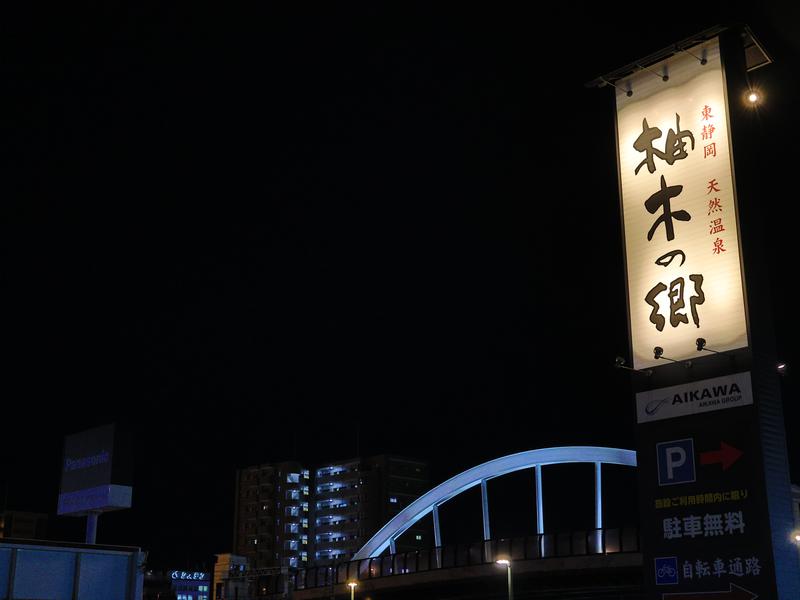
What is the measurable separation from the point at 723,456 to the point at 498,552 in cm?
3452

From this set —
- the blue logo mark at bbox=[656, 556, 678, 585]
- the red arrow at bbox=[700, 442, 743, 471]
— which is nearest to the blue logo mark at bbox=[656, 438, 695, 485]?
the red arrow at bbox=[700, 442, 743, 471]

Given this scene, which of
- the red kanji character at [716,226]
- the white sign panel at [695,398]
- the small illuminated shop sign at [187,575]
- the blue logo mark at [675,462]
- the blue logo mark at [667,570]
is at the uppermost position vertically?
the red kanji character at [716,226]

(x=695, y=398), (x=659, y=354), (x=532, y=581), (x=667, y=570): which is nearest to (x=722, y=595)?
(x=667, y=570)

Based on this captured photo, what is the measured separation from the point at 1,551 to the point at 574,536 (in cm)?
4109

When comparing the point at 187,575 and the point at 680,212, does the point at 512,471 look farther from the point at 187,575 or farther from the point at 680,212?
the point at 187,575

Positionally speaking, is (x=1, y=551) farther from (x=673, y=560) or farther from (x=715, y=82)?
(x=715, y=82)

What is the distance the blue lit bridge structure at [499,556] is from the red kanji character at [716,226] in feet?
89.7

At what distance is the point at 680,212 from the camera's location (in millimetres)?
28234

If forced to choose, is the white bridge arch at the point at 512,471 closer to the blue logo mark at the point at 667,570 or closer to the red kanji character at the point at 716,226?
the blue logo mark at the point at 667,570

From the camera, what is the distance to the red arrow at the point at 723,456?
25.5 metres

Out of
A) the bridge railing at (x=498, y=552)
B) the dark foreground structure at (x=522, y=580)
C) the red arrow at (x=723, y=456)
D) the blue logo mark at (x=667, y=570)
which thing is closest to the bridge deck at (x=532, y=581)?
the dark foreground structure at (x=522, y=580)

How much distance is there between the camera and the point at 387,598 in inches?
2704

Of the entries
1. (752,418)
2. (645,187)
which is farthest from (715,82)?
(752,418)

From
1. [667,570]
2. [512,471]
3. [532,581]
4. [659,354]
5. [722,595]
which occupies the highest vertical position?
[512,471]
